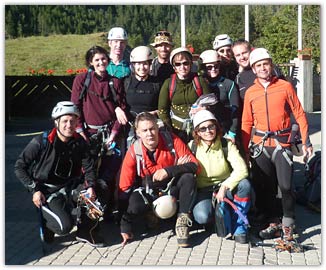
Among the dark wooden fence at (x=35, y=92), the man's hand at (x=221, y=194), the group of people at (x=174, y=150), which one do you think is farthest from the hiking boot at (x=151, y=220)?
the dark wooden fence at (x=35, y=92)

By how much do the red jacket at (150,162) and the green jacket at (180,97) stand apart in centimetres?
35

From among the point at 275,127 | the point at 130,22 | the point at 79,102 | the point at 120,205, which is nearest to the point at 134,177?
the point at 120,205

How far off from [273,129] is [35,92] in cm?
1341

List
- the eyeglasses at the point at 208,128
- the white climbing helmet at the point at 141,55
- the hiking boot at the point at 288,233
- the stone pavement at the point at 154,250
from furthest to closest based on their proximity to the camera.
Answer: the white climbing helmet at the point at 141,55 → the eyeglasses at the point at 208,128 → the hiking boot at the point at 288,233 → the stone pavement at the point at 154,250

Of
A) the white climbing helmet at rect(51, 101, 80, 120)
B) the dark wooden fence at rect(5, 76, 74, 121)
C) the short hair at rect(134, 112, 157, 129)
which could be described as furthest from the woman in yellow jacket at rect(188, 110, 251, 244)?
the dark wooden fence at rect(5, 76, 74, 121)

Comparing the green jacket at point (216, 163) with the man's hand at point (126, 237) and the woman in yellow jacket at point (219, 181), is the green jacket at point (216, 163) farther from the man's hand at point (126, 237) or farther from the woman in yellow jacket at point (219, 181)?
the man's hand at point (126, 237)

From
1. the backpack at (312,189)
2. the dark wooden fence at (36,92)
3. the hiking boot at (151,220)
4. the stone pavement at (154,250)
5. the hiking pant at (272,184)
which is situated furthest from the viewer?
the dark wooden fence at (36,92)

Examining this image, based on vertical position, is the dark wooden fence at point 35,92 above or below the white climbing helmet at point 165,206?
above

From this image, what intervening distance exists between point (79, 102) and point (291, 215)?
2466 mm

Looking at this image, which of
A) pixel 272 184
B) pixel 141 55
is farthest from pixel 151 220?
pixel 141 55

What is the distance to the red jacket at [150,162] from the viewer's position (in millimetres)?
5270

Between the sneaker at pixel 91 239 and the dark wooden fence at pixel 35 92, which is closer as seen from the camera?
the sneaker at pixel 91 239

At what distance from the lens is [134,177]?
17.4 feet

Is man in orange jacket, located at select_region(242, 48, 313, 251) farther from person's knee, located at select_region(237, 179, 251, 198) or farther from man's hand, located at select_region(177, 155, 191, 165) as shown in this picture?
man's hand, located at select_region(177, 155, 191, 165)
